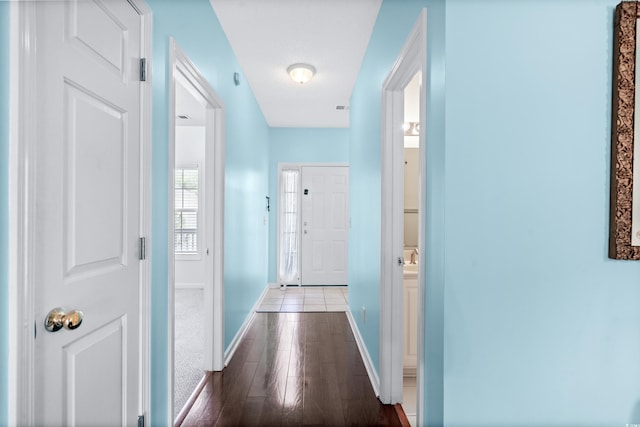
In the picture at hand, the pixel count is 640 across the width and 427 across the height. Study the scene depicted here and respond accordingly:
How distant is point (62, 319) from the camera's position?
3.61ft

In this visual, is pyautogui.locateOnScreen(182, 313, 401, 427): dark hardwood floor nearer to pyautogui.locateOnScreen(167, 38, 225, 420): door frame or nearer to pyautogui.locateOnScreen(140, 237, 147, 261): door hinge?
pyautogui.locateOnScreen(167, 38, 225, 420): door frame

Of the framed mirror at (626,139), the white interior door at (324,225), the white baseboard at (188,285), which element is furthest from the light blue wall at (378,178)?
the white baseboard at (188,285)

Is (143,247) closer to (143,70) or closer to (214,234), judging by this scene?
(143,70)

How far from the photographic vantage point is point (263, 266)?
5.37 m

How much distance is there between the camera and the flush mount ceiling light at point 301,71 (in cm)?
338

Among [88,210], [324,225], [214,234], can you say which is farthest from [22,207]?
[324,225]

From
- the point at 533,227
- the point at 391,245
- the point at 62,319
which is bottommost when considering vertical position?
the point at 62,319

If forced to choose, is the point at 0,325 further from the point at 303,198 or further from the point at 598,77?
the point at 303,198

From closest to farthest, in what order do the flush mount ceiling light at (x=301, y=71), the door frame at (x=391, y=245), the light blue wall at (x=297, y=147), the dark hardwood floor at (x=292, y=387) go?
the dark hardwood floor at (x=292, y=387), the door frame at (x=391, y=245), the flush mount ceiling light at (x=301, y=71), the light blue wall at (x=297, y=147)

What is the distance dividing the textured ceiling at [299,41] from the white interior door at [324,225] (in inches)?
65.3

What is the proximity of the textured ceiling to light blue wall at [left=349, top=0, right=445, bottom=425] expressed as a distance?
17 cm

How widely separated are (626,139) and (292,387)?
230cm

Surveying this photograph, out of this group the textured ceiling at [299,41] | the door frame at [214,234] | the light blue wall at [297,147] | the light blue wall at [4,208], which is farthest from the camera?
the light blue wall at [297,147]

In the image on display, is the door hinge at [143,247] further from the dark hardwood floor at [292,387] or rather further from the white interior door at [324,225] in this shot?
the white interior door at [324,225]
